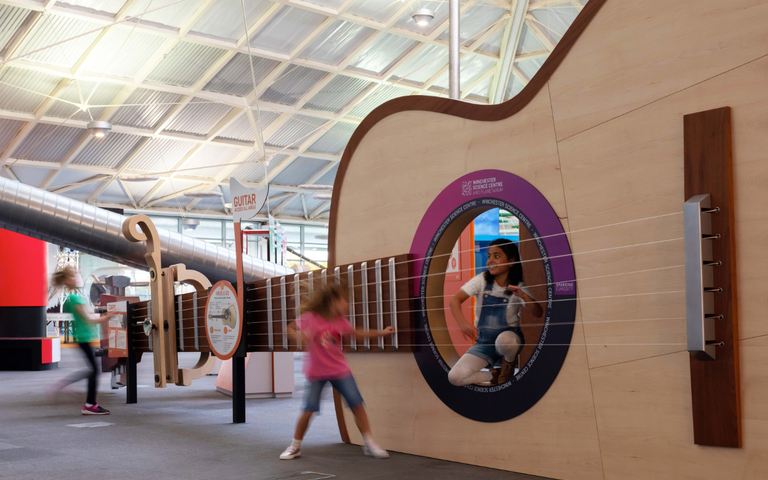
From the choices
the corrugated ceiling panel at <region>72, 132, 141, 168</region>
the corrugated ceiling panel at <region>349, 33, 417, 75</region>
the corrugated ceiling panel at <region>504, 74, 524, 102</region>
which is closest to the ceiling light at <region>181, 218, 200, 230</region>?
the corrugated ceiling panel at <region>72, 132, 141, 168</region>

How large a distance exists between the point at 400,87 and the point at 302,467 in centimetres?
1693

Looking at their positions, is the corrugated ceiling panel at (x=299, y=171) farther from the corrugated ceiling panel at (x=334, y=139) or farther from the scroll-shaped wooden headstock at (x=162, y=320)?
the scroll-shaped wooden headstock at (x=162, y=320)

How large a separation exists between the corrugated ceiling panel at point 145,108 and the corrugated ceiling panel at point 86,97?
43cm

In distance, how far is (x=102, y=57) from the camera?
51.5 feet

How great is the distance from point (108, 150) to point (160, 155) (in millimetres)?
1445

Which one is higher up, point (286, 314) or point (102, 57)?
point (102, 57)

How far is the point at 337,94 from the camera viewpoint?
19641 millimetres

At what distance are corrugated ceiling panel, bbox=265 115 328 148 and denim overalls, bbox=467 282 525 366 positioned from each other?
54.5 ft

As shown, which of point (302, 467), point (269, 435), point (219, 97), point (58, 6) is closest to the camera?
point (302, 467)

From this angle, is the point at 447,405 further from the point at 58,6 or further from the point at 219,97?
the point at 219,97

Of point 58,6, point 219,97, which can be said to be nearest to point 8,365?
point 58,6

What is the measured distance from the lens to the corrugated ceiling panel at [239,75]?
56.1 feet

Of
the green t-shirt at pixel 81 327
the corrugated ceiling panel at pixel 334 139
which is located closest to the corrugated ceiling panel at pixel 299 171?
the corrugated ceiling panel at pixel 334 139

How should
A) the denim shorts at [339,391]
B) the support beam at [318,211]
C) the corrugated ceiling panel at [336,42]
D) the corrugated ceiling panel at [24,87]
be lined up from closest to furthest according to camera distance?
the denim shorts at [339,391], the corrugated ceiling panel at [24,87], the corrugated ceiling panel at [336,42], the support beam at [318,211]
